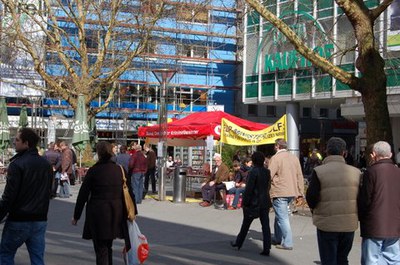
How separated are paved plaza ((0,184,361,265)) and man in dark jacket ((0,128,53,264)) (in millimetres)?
2704

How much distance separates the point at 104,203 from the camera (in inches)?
296

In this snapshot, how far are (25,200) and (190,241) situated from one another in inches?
228

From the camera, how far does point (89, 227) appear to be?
24.8ft

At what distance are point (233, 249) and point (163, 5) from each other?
19.5m

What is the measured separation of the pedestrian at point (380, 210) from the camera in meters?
6.79

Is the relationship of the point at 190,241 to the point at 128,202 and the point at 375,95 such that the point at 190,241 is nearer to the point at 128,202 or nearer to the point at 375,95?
the point at 375,95

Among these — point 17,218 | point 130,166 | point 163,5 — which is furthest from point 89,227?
point 163,5

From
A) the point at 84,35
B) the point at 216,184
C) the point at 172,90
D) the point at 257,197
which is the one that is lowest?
the point at 216,184

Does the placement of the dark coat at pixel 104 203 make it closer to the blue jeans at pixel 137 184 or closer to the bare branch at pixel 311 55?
the bare branch at pixel 311 55

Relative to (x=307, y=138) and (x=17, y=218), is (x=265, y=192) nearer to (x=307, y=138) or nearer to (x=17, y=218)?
(x=17, y=218)

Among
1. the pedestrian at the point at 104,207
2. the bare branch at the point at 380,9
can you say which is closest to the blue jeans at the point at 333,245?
the pedestrian at the point at 104,207

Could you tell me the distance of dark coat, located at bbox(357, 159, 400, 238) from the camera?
6781 millimetres

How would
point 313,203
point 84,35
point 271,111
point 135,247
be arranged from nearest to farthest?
point 313,203 → point 135,247 → point 84,35 → point 271,111

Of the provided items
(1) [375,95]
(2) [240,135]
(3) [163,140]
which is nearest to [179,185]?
(3) [163,140]
